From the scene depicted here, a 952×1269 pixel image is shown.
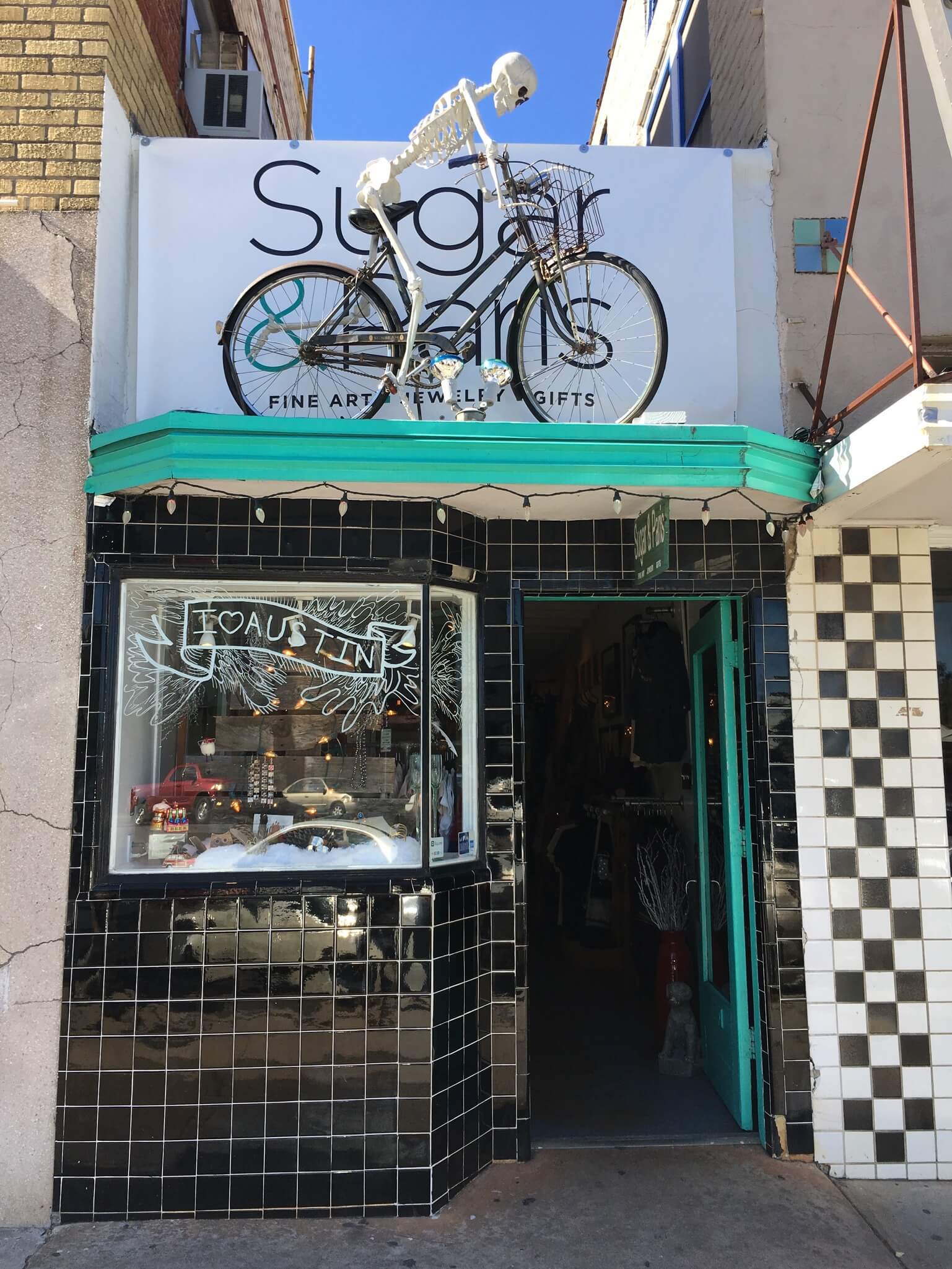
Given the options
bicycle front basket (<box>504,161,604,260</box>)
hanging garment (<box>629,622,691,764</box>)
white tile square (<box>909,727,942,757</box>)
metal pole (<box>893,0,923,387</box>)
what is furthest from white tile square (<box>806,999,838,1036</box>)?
bicycle front basket (<box>504,161,604,260</box>)

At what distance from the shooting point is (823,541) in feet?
16.0

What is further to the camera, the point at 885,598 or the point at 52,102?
the point at 885,598

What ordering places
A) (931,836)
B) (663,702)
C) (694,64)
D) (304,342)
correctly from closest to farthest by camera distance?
(931,836) → (304,342) → (663,702) → (694,64)

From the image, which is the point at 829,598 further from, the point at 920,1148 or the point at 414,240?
the point at 414,240

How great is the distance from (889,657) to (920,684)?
210 mm

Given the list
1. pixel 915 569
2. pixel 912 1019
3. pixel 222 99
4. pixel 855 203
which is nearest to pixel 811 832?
pixel 912 1019

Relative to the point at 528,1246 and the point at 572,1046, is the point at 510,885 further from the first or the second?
the point at 572,1046

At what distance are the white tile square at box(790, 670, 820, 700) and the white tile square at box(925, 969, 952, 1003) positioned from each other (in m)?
1.45

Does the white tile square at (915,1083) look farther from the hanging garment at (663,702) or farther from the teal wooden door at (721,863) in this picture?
the hanging garment at (663,702)

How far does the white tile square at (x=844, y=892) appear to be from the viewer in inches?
184

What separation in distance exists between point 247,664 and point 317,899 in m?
1.17

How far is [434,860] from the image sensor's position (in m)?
4.51

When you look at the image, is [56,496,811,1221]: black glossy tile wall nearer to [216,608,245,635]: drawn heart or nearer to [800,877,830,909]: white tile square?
[800,877,830,909]: white tile square

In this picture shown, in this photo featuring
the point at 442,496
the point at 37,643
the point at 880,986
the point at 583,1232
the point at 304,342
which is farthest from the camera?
the point at 304,342
